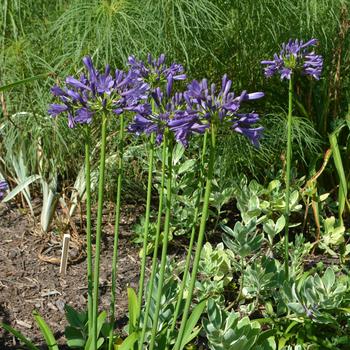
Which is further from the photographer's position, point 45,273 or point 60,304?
point 45,273

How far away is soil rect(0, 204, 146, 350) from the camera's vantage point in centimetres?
260

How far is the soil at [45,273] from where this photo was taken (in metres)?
2.60

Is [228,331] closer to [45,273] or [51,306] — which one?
[51,306]

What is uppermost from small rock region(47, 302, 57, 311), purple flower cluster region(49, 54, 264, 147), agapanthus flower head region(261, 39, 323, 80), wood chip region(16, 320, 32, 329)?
purple flower cluster region(49, 54, 264, 147)

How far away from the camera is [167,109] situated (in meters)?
1.72

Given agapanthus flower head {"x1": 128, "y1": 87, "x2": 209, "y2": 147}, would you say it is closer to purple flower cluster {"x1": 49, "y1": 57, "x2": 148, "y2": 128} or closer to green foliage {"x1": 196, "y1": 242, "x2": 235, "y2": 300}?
purple flower cluster {"x1": 49, "y1": 57, "x2": 148, "y2": 128}

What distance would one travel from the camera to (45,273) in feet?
9.55

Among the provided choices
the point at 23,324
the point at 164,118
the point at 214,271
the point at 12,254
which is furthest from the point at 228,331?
the point at 12,254

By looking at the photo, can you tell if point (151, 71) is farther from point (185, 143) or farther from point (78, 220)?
point (78, 220)

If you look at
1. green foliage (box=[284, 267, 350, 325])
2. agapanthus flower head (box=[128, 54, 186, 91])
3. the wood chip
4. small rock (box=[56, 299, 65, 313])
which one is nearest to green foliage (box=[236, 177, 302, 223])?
green foliage (box=[284, 267, 350, 325])

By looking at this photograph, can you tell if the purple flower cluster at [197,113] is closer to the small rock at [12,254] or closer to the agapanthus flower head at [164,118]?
the agapanthus flower head at [164,118]

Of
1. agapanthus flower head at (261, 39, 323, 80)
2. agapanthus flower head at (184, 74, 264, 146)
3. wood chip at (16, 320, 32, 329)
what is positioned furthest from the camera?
wood chip at (16, 320, 32, 329)

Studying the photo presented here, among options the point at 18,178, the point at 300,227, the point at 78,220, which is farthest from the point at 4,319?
the point at 300,227

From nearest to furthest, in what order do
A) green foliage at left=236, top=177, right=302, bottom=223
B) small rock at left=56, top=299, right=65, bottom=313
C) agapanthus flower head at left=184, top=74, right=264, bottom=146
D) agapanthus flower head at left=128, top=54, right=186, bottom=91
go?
agapanthus flower head at left=184, top=74, right=264, bottom=146, agapanthus flower head at left=128, top=54, right=186, bottom=91, small rock at left=56, top=299, right=65, bottom=313, green foliage at left=236, top=177, right=302, bottom=223
